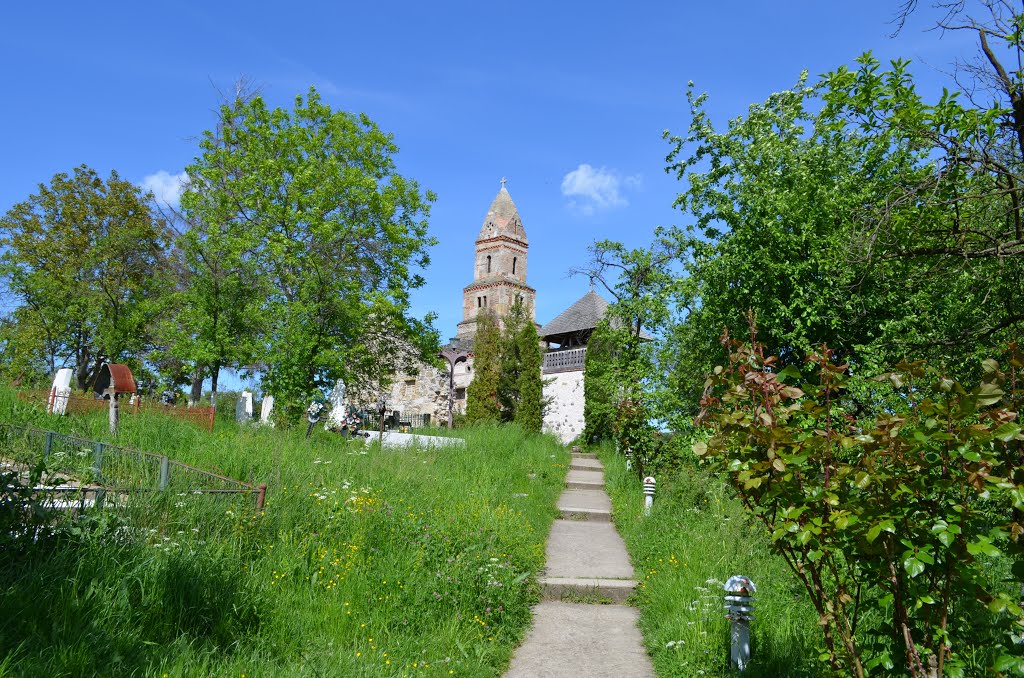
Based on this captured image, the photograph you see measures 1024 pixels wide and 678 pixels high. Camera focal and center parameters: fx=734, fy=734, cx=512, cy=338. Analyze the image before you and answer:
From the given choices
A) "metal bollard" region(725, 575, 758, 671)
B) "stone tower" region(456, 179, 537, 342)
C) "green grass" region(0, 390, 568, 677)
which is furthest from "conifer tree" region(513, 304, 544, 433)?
"stone tower" region(456, 179, 537, 342)

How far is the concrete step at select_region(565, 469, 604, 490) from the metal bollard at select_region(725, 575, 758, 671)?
8.57m

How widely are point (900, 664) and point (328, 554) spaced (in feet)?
14.3

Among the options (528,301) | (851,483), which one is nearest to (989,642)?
(851,483)

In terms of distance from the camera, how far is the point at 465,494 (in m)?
9.07

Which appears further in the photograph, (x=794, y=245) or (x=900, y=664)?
(x=794, y=245)

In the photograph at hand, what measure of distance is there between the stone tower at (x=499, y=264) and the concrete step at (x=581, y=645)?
152ft

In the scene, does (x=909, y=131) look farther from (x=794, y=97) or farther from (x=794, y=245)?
(x=794, y=97)

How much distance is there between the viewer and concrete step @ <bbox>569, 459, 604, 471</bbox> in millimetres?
16641

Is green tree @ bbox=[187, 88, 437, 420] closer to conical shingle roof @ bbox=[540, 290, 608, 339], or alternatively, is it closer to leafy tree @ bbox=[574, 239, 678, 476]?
leafy tree @ bbox=[574, 239, 678, 476]

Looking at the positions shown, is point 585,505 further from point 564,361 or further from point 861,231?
point 564,361

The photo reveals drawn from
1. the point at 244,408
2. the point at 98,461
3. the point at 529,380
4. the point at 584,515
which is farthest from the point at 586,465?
the point at 98,461

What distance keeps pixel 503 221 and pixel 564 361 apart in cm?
2685

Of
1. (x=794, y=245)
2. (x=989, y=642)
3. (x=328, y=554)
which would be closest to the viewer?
(x=989, y=642)

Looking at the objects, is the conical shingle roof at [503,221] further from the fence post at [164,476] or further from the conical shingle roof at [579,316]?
the fence post at [164,476]
